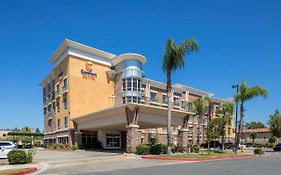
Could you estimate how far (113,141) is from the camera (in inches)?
1987

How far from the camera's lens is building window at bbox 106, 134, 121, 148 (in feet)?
163

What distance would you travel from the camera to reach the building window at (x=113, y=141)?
49669 millimetres

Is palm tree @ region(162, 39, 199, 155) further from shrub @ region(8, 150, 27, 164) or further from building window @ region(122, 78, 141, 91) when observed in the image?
building window @ region(122, 78, 141, 91)

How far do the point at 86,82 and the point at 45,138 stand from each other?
2251 centimetres

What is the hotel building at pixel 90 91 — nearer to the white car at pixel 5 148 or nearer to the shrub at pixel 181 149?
the shrub at pixel 181 149

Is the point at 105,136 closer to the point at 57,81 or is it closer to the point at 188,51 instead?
the point at 57,81

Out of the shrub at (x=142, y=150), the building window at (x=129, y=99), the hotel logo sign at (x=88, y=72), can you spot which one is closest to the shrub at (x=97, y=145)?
the building window at (x=129, y=99)

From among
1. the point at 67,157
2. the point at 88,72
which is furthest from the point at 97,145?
the point at 67,157

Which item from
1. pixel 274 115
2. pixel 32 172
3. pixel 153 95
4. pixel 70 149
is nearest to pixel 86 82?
pixel 70 149

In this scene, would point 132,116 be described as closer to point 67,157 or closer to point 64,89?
point 67,157

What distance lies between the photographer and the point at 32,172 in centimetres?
1770

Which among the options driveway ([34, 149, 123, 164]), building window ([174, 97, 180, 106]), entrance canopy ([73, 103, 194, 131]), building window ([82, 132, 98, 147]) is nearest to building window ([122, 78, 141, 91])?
building window ([82, 132, 98, 147])

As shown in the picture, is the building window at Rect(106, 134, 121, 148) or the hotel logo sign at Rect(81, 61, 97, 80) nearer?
the building window at Rect(106, 134, 121, 148)

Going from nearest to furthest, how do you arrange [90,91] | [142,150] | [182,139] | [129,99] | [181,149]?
[142,150], [181,149], [182,139], [90,91], [129,99]
